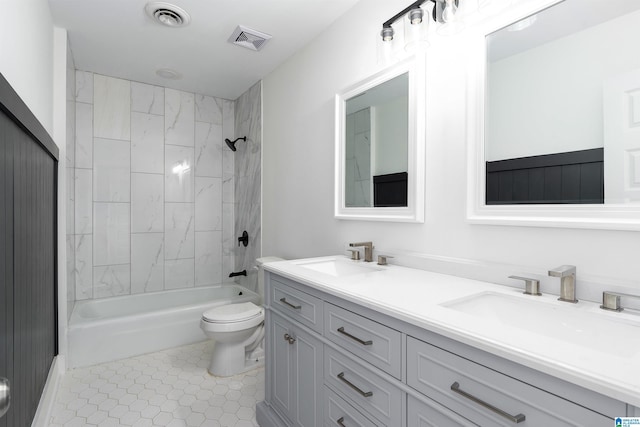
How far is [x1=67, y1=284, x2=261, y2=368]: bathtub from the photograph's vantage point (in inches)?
96.1

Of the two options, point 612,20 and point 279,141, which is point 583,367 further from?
point 279,141

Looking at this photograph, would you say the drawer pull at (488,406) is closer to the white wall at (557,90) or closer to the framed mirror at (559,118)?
the framed mirror at (559,118)

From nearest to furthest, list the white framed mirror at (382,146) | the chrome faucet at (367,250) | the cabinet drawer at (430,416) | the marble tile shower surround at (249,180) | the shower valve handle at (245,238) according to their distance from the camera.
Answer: the cabinet drawer at (430,416) → the white framed mirror at (382,146) → the chrome faucet at (367,250) → the marble tile shower surround at (249,180) → the shower valve handle at (245,238)

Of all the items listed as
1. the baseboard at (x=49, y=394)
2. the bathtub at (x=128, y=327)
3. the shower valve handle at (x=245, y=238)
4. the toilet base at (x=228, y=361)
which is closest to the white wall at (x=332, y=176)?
the shower valve handle at (x=245, y=238)

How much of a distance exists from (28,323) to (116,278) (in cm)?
188

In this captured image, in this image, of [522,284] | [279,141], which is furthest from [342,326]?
[279,141]

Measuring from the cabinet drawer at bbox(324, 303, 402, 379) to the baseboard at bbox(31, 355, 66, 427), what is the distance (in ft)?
4.97

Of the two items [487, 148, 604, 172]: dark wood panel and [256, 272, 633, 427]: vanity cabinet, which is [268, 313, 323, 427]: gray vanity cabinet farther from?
[487, 148, 604, 172]: dark wood panel

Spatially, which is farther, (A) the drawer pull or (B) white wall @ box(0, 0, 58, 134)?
(B) white wall @ box(0, 0, 58, 134)

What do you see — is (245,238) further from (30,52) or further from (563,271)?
(563,271)

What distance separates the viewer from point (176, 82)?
323 cm

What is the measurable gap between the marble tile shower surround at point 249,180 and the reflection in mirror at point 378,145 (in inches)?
54.5

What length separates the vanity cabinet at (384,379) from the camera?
2.16 ft

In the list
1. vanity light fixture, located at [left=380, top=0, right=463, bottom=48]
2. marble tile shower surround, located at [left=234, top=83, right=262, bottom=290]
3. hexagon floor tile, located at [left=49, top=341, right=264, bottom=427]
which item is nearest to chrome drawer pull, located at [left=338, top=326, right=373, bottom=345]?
hexagon floor tile, located at [left=49, top=341, right=264, bottom=427]
